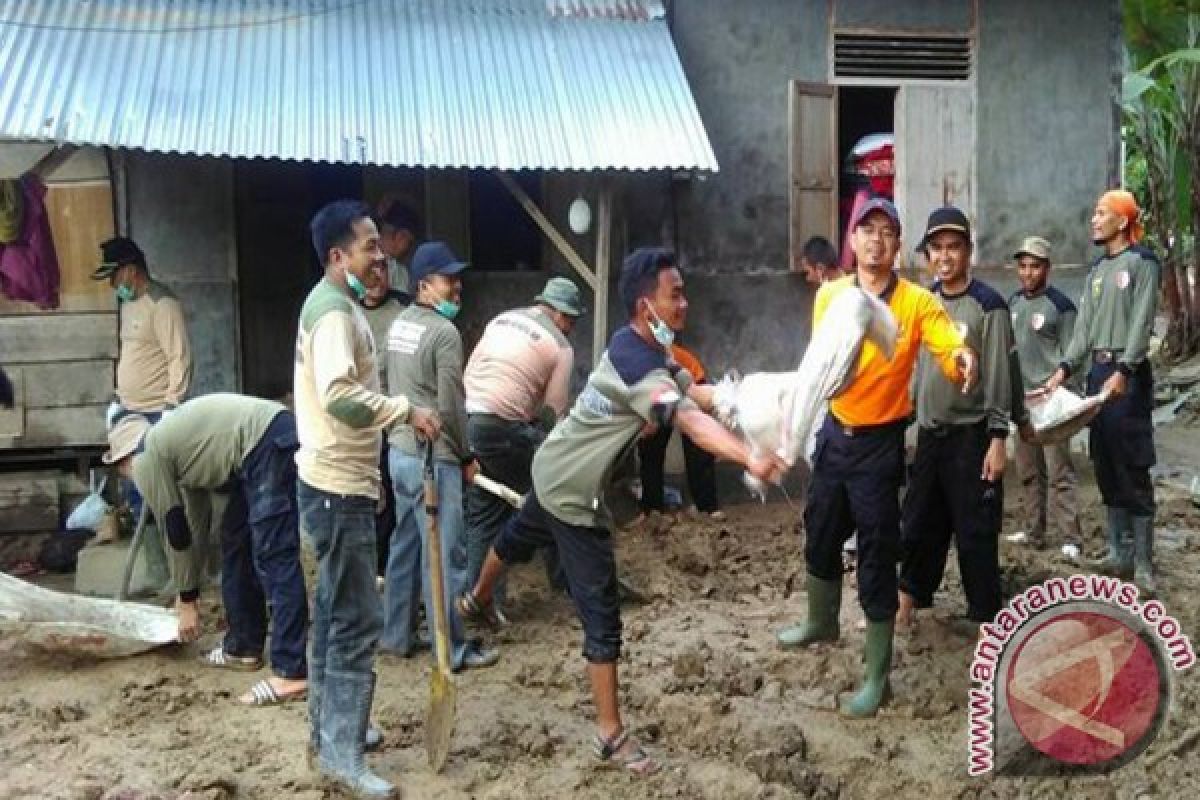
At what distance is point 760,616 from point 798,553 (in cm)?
122

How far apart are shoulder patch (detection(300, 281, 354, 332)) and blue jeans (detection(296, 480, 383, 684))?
1.90 feet

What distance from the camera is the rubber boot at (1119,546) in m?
6.23

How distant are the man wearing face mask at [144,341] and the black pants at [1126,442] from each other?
16.9 ft

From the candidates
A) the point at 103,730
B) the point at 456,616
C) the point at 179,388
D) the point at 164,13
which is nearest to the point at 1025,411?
the point at 456,616

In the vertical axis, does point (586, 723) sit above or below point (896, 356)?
below

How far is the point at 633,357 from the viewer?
3.82 m

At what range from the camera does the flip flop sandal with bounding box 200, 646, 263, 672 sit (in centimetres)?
521

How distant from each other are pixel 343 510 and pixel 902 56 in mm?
6609

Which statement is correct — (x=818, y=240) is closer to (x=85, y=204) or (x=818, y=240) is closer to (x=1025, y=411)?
(x=1025, y=411)

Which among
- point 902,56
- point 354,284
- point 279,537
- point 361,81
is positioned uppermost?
point 902,56

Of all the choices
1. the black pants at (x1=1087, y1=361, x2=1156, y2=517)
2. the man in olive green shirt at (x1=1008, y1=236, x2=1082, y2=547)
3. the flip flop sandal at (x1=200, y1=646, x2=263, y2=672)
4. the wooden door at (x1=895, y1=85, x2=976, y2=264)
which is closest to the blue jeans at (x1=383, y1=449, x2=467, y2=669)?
the flip flop sandal at (x1=200, y1=646, x2=263, y2=672)

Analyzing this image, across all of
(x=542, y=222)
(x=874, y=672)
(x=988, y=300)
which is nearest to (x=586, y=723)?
(x=874, y=672)

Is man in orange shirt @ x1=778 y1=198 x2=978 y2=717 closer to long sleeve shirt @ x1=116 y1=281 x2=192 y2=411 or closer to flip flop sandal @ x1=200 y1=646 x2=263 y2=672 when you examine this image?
flip flop sandal @ x1=200 y1=646 x2=263 y2=672

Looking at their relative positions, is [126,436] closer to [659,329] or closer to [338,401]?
[338,401]
